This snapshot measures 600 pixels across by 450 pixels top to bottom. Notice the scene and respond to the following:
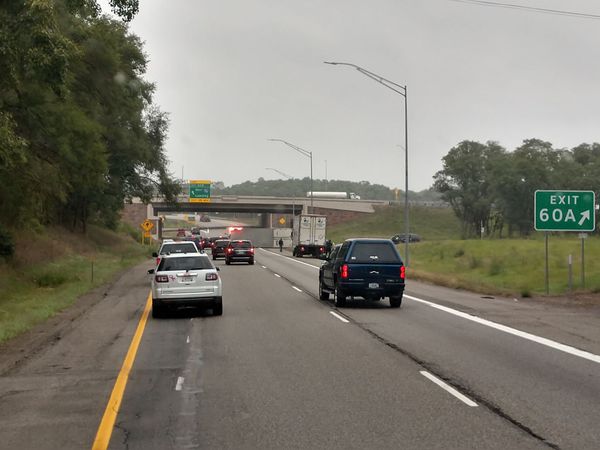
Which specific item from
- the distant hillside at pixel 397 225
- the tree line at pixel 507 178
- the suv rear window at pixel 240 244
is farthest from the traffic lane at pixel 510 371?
the distant hillside at pixel 397 225

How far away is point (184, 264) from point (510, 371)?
10.6 metres

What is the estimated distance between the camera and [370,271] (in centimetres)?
2225

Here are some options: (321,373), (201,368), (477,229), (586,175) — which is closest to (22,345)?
(201,368)

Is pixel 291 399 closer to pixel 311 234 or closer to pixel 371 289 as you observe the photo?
pixel 371 289

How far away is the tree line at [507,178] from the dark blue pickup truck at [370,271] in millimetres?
75369

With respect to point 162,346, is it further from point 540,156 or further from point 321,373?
point 540,156

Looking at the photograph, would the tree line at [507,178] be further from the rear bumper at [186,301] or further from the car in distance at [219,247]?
the rear bumper at [186,301]

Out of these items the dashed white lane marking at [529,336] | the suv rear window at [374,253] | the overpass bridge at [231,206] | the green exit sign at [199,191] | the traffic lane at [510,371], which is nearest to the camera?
the traffic lane at [510,371]

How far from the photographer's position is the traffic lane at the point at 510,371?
8.37 m

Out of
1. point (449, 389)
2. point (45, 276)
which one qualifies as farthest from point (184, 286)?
point (45, 276)

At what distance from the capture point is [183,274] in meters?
19.8

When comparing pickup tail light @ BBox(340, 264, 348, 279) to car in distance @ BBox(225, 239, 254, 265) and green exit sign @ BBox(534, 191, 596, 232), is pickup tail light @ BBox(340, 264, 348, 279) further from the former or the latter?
car in distance @ BBox(225, 239, 254, 265)

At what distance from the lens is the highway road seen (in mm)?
7797

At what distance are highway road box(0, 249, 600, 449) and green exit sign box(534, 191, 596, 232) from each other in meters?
7.63
